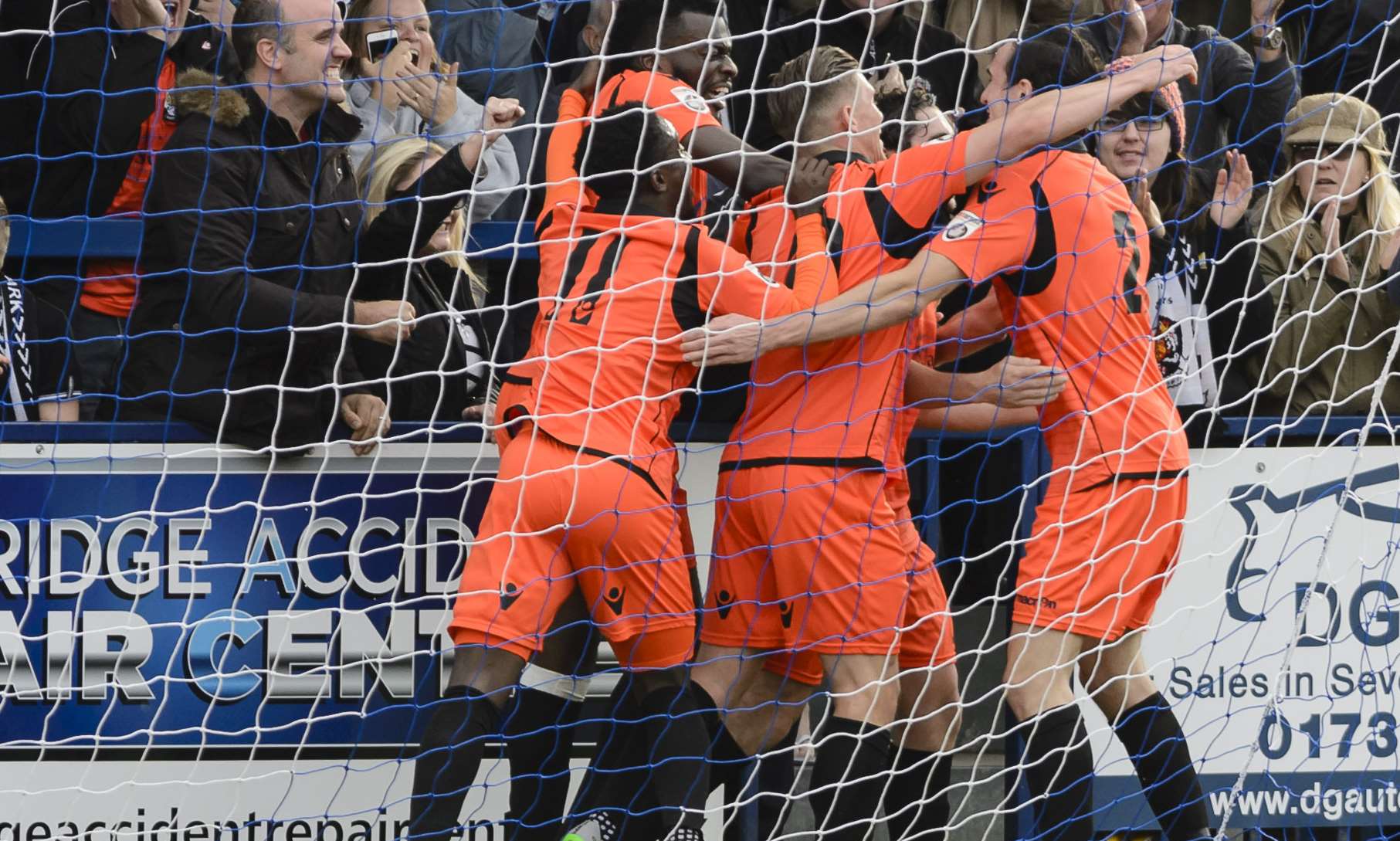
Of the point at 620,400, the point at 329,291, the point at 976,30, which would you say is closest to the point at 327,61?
the point at 329,291

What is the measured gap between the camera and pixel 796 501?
4.29m

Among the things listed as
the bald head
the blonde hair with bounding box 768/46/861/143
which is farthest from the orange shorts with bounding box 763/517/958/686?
the bald head

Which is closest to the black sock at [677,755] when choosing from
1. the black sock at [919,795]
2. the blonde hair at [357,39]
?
the black sock at [919,795]

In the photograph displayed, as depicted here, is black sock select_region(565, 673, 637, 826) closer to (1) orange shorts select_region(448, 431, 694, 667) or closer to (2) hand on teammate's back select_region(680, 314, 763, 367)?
(1) orange shorts select_region(448, 431, 694, 667)

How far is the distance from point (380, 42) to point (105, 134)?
0.79 m

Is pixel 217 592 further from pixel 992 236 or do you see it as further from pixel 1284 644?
pixel 1284 644

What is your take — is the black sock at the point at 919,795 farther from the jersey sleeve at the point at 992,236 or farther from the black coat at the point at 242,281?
the black coat at the point at 242,281

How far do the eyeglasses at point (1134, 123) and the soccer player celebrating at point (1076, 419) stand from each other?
0.20 m

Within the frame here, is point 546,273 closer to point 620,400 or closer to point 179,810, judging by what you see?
point 620,400

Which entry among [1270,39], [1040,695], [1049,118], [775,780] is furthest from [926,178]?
[1270,39]

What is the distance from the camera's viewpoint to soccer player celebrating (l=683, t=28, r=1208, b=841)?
425cm

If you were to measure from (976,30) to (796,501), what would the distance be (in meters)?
2.59

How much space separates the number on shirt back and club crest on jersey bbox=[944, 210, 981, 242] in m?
0.38

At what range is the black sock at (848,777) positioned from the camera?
4.28m
